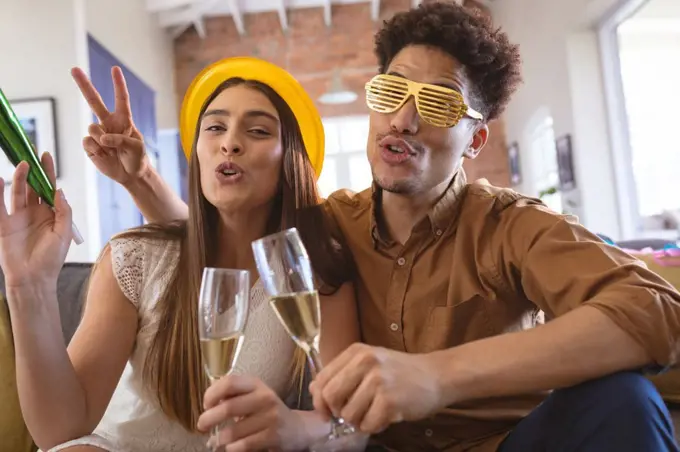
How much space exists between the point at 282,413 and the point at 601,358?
1.59ft

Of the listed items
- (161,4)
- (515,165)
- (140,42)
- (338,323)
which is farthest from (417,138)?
(161,4)

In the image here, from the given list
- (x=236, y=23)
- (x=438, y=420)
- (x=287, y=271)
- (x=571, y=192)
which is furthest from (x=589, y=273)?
(x=236, y=23)

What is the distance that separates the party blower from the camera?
1.14 m

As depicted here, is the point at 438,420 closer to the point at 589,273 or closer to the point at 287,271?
the point at 589,273

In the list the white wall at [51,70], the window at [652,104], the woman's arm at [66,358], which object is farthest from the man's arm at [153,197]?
the window at [652,104]

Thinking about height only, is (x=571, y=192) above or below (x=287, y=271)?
above

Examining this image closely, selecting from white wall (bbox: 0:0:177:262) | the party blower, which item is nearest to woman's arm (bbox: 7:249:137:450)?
the party blower

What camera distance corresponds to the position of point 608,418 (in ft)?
3.03

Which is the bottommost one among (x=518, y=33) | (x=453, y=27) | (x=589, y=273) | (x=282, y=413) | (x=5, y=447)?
(x=5, y=447)

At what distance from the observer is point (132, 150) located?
1.59 metres

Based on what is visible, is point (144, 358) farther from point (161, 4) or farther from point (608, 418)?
point (161, 4)

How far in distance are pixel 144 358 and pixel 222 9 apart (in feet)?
21.1

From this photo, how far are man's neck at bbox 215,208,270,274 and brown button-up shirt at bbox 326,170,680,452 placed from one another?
0.77 feet

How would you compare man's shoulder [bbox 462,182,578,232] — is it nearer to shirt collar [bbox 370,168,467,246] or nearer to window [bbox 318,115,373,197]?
shirt collar [bbox 370,168,467,246]
